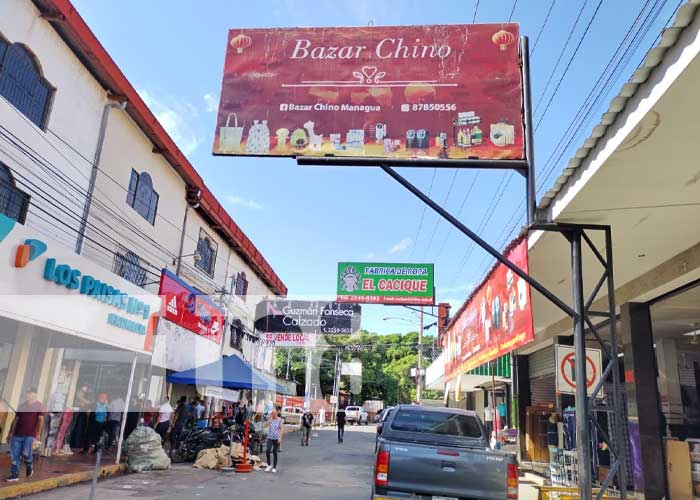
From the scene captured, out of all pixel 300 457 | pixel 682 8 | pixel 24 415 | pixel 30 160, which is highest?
pixel 30 160

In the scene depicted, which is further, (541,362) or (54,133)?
(541,362)

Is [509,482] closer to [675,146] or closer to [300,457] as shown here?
[675,146]

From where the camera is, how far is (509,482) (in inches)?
275

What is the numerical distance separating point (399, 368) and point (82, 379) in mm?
59958

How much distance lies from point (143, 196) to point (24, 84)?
6039mm

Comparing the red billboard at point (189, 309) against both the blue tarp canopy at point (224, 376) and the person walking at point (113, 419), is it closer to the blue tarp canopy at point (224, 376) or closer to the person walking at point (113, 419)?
the blue tarp canopy at point (224, 376)

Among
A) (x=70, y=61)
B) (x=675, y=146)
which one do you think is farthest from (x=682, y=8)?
(x=70, y=61)

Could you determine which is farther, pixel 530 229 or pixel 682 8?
pixel 530 229

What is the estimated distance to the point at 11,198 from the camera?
36.4 feet

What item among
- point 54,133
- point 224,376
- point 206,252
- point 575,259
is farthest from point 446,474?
point 206,252

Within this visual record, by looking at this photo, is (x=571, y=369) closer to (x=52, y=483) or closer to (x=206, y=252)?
(x=52, y=483)

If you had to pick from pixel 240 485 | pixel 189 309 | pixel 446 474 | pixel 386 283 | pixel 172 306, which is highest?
pixel 386 283

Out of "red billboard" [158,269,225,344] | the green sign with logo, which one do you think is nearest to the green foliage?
the green sign with logo

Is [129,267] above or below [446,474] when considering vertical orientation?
above
